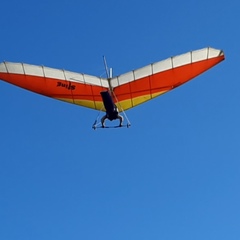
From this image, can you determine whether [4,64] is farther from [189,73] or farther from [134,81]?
[189,73]

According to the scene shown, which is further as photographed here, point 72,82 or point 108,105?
point 72,82

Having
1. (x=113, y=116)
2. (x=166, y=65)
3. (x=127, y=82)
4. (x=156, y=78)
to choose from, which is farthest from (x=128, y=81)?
(x=113, y=116)

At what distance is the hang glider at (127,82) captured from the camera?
3750 centimetres

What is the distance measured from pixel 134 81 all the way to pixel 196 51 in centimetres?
387

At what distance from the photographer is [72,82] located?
3778cm

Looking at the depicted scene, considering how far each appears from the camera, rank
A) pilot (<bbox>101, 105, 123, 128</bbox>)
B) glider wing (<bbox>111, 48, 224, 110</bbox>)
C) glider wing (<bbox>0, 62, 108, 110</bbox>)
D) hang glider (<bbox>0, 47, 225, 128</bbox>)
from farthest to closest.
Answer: glider wing (<bbox>111, 48, 224, 110</bbox>) → hang glider (<bbox>0, 47, 225, 128</bbox>) → glider wing (<bbox>0, 62, 108, 110</bbox>) → pilot (<bbox>101, 105, 123, 128</bbox>)

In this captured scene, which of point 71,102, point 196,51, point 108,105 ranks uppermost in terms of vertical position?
point 196,51

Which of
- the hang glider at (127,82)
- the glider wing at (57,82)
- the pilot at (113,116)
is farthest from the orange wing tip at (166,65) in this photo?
the pilot at (113,116)

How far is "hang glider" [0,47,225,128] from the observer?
3750 centimetres

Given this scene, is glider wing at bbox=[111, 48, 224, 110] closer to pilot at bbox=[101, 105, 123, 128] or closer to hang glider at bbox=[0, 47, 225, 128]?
hang glider at bbox=[0, 47, 225, 128]

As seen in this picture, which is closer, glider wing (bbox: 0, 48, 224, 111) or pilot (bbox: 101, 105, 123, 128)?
pilot (bbox: 101, 105, 123, 128)

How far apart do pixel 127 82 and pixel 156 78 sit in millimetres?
1656

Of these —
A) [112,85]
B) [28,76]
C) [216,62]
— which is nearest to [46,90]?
[28,76]

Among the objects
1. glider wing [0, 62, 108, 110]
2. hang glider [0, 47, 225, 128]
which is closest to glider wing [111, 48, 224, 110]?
hang glider [0, 47, 225, 128]
